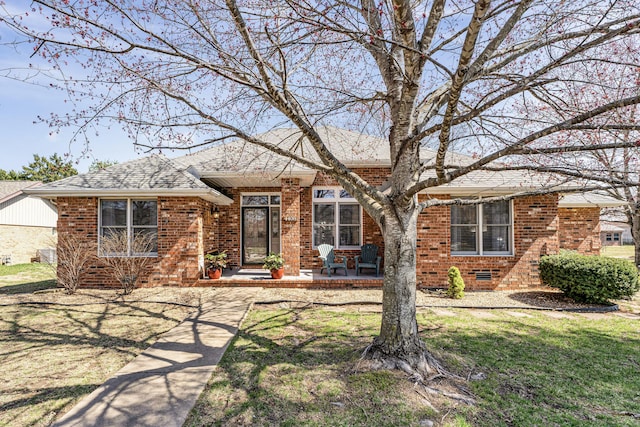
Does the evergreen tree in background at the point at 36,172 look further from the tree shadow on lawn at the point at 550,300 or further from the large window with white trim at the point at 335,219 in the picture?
the tree shadow on lawn at the point at 550,300

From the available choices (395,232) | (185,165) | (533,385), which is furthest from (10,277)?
(533,385)

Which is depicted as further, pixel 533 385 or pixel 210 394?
pixel 533 385

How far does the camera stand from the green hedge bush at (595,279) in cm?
715

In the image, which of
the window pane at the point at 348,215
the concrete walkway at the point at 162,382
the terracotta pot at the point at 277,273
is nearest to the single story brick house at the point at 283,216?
the terracotta pot at the point at 277,273

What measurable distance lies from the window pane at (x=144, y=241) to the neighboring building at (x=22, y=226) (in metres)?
12.4

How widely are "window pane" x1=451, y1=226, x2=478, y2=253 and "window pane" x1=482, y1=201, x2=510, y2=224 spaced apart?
1.57ft

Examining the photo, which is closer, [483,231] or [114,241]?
[114,241]

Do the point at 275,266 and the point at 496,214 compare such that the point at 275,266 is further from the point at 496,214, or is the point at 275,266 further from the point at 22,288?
the point at 22,288

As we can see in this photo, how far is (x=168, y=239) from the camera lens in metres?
8.82

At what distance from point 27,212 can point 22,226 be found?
1169 mm

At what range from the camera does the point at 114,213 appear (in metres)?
9.09

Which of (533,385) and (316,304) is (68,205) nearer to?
(316,304)

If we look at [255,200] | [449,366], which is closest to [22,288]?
[255,200]

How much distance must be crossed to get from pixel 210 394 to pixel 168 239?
641 cm
